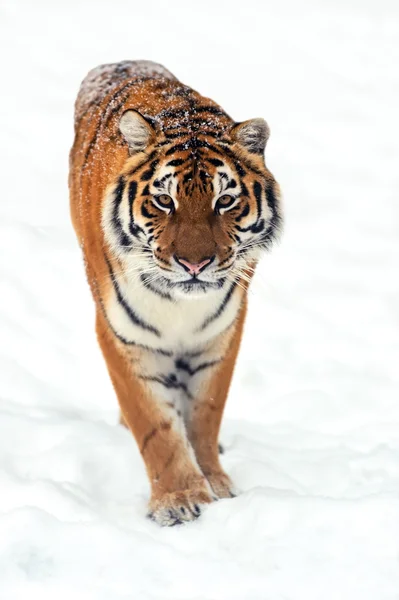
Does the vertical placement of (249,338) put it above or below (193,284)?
below

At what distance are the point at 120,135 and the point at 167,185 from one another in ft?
1.60

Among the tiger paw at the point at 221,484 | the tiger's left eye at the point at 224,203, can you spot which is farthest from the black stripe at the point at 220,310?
the tiger paw at the point at 221,484

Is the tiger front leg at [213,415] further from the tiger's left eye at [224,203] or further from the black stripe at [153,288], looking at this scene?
the tiger's left eye at [224,203]

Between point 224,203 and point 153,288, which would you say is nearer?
point 224,203

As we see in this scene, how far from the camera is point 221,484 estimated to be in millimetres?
3703

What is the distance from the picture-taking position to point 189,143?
3266mm

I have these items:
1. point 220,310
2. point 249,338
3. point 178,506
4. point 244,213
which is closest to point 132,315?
point 220,310

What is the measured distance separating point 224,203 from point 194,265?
241 mm

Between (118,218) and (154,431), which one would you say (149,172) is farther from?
(154,431)

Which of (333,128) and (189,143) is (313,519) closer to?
(189,143)

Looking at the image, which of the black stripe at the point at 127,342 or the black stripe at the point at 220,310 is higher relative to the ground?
the black stripe at the point at 220,310

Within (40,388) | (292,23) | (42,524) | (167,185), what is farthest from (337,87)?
(42,524)

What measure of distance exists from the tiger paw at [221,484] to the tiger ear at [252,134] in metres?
1.20

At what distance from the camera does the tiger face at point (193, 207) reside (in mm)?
3123
